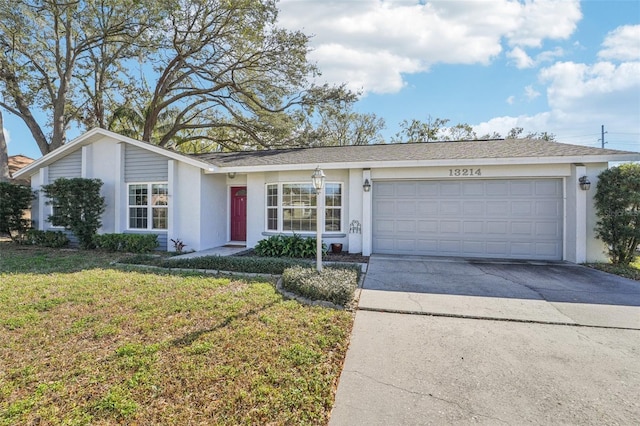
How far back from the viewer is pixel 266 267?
7070mm

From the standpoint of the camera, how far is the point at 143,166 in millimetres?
10602

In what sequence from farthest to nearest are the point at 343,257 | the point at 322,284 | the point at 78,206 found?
the point at 78,206, the point at 343,257, the point at 322,284

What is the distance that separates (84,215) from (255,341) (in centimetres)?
999

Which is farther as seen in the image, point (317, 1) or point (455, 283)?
point (317, 1)

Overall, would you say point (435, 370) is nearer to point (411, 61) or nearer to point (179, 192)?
point (179, 192)

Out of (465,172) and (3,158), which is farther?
(3,158)

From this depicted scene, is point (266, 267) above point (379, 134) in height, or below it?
below

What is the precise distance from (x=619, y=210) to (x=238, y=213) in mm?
11279

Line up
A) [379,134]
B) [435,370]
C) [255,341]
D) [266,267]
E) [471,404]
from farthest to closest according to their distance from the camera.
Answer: [379,134], [266,267], [255,341], [435,370], [471,404]

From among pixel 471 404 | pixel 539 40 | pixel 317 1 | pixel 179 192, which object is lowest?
pixel 471 404

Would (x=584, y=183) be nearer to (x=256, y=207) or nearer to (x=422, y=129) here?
(x=256, y=207)

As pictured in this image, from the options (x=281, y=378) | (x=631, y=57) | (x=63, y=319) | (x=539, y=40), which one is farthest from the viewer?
(x=539, y=40)

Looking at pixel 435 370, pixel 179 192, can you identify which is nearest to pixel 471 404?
pixel 435 370

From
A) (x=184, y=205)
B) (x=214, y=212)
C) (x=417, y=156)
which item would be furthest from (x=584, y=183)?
(x=184, y=205)
